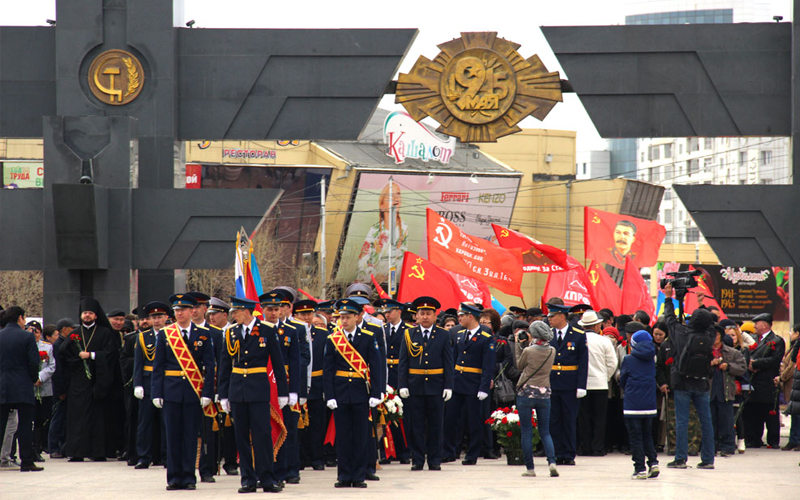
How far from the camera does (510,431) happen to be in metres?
13.6

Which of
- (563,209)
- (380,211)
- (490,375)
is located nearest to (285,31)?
(490,375)

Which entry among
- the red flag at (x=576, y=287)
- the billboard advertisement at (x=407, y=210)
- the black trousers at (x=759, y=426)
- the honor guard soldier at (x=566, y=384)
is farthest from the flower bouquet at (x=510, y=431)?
the billboard advertisement at (x=407, y=210)

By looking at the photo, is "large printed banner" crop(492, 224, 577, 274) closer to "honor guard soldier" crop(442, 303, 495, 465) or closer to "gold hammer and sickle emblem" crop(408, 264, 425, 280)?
"gold hammer and sickle emblem" crop(408, 264, 425, 280)


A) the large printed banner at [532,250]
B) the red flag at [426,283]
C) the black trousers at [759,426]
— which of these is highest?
the large printed banner at [532,250]

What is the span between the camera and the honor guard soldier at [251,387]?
1077cm

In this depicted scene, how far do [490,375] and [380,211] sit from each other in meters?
39.9

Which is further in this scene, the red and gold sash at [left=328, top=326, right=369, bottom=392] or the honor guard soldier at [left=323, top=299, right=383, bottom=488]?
the red and gold sash at [left=328, top=326, right=369, bottom=392]

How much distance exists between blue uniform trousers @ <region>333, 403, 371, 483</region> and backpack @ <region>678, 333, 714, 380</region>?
12.1 feet

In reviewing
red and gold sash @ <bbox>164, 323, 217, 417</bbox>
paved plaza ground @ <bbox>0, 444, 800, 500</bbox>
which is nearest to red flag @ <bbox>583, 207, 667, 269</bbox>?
paved plaza ground @ <bbox>0, 444, 800, 500</bbox>

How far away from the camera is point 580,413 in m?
15.0

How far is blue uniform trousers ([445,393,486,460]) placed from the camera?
13.9 meters

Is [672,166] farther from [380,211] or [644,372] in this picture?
[644,372]

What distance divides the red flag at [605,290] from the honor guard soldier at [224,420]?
9517mm

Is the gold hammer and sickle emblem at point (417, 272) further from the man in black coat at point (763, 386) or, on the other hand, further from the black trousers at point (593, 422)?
the man in black coat at point (763, 386)
